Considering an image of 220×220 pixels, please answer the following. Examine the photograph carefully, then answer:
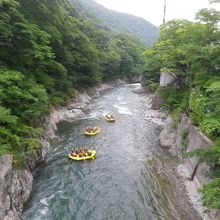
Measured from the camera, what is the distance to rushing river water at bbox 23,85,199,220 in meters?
8.50

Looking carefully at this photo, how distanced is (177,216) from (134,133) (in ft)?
32.4

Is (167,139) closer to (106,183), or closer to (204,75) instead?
(204,75)

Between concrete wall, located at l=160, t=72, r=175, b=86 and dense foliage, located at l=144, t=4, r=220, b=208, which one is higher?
dense foliage, located at l=144, t=4, r=220, b=208

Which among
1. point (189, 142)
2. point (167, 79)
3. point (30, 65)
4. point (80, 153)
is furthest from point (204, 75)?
point (167, 79)

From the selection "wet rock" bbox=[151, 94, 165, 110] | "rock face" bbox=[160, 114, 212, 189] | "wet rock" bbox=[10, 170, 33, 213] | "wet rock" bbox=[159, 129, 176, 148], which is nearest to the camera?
"wet rock" bbox=[10, 170, 33, 213]

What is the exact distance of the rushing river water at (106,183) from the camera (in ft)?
27.9

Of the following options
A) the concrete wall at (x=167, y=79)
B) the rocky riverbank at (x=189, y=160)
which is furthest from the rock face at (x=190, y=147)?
the concrete wall at (x=167, y=79)

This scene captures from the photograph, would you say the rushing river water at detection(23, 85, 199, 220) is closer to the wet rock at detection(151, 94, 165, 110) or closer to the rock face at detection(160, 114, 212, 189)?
the rock face at detection(160, 114, 212, 189)

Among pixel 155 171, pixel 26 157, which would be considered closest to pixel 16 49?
pixel 26 157

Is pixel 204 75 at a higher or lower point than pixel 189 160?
higher

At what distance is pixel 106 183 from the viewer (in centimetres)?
1055

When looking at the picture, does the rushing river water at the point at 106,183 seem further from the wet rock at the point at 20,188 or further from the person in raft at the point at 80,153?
the person in raft at the point at 80,153

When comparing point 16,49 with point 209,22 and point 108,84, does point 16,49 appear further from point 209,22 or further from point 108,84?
point 108,84

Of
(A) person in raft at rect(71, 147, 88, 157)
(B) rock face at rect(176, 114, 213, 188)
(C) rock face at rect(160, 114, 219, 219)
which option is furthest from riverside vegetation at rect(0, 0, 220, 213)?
(A) person in raft at rect(71, 147, 88, 157)
